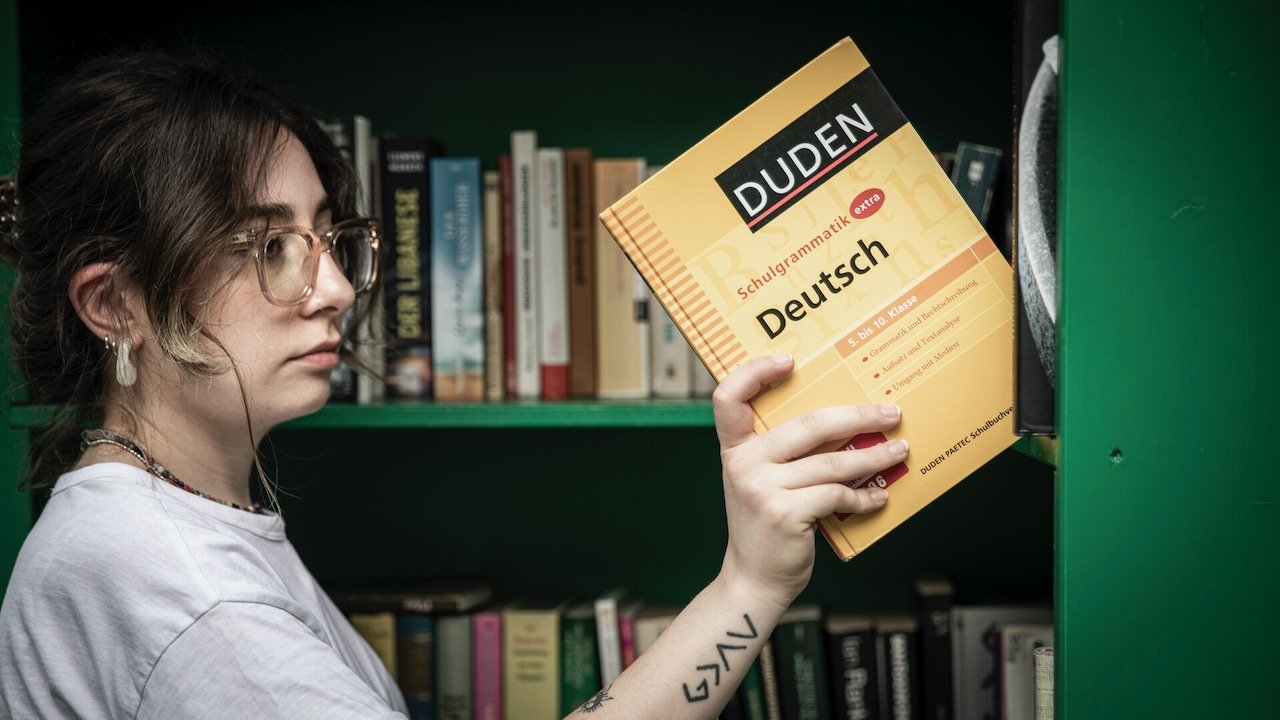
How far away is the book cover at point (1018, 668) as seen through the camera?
1.15 meters

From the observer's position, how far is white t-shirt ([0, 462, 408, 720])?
28.8 inches

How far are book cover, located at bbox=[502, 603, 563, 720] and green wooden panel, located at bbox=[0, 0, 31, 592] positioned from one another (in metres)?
0.59

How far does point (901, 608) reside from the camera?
4.71 ft

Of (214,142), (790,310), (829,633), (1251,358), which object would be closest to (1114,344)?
(1251,358)

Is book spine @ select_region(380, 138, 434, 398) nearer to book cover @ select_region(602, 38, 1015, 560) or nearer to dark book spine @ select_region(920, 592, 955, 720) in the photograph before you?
book cover @ select_region(602, 38, 1015, 560)

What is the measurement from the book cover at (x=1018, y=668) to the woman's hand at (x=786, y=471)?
53cm

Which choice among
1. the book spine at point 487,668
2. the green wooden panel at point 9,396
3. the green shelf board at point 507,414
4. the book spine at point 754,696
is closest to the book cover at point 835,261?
the green shelf board at point 507,414

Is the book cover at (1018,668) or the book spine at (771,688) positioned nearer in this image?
the book cover at (1018,668)

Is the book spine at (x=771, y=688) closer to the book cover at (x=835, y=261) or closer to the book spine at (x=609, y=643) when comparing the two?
the book spine at (x=609, y=643)

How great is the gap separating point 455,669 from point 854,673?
52 centimetres

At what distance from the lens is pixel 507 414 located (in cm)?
114

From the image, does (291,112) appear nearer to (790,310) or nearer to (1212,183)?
(790,310)

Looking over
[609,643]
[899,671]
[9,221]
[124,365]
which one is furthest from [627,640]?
[9,221]

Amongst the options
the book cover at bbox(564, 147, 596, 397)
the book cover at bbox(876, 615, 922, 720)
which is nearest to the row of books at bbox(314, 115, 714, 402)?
the book cover at bbox(564, 147, 596, 397)
